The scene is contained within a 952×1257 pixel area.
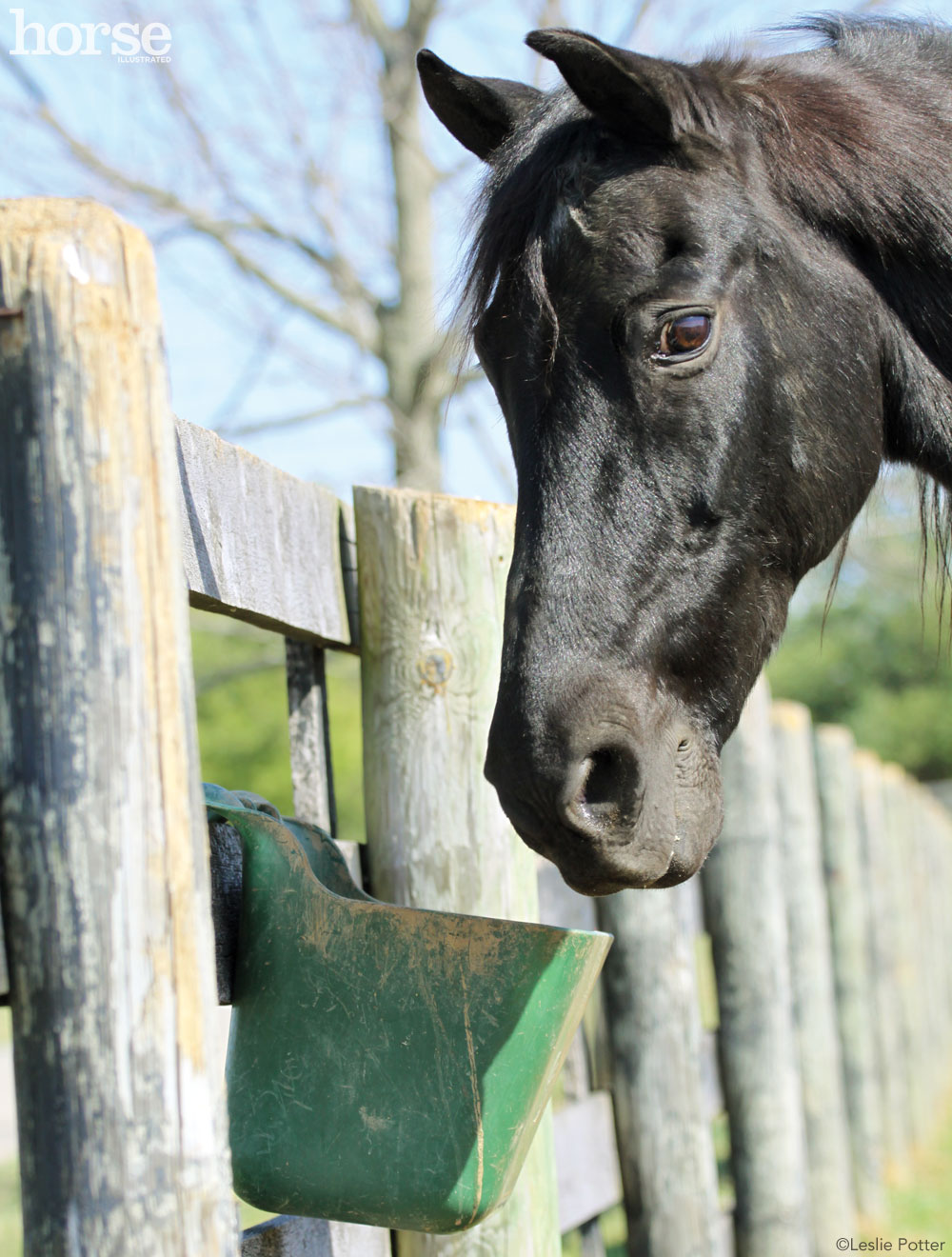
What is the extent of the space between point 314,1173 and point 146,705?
78 centimetres

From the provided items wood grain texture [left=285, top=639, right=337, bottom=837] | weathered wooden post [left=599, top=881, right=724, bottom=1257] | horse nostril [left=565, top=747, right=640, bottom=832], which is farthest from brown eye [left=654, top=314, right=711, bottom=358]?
weathered wooden post [left=599, top=881, right=724, bottom=1257]

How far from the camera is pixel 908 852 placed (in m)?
10.5

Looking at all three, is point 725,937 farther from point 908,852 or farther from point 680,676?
point 908,852

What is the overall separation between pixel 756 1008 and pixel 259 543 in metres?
2.88

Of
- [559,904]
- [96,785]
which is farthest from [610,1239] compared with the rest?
[96,785]

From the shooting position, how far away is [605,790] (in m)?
1.60

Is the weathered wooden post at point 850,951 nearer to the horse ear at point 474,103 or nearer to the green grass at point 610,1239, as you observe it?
the green grass at point 610,1239

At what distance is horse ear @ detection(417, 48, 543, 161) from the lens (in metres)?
2.12

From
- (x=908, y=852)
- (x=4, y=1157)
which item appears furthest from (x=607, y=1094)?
(x=908, y=852)

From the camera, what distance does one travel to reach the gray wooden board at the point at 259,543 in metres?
1.55

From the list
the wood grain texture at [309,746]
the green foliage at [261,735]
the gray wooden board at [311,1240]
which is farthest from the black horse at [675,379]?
the green foliage at [261,735]

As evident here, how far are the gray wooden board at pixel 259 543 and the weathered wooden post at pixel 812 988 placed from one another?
3.66 meters

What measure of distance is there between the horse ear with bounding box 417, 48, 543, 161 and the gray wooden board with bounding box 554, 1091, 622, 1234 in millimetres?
2199

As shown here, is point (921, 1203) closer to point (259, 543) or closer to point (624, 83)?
point (259, 543)
